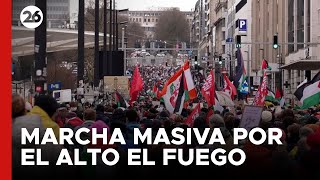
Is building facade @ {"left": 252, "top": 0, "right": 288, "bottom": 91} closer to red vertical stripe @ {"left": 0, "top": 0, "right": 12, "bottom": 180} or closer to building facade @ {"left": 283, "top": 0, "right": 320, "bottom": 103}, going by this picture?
building facade @ {"left": 283, "top": 0, "right": 320, "bottom": 103}

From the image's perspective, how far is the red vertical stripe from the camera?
8414mm

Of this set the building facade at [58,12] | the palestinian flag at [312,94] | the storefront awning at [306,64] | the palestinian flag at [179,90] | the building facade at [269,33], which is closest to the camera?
the palestinian flag at [312,94]

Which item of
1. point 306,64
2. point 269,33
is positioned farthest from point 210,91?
point 269,33

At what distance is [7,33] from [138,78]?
25.8 m

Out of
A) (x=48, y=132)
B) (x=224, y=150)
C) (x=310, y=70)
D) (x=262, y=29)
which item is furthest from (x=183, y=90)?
(x=262, y=29)

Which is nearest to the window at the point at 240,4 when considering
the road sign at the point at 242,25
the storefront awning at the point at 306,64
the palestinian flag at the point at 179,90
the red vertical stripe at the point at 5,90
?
the road sign at the point at 242,25

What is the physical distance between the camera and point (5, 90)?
885cm

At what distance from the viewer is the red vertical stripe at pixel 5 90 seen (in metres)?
8.41

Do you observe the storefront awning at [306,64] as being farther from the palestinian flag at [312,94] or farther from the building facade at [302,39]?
the palestinian flag at [312,94]

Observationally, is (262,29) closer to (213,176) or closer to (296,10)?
(296,10)

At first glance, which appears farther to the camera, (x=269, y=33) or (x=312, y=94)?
(x=269, y=33)

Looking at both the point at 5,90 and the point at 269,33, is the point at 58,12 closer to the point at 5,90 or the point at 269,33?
the point at 269,33

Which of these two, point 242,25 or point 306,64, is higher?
point 242,25

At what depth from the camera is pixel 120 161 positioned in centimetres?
956
